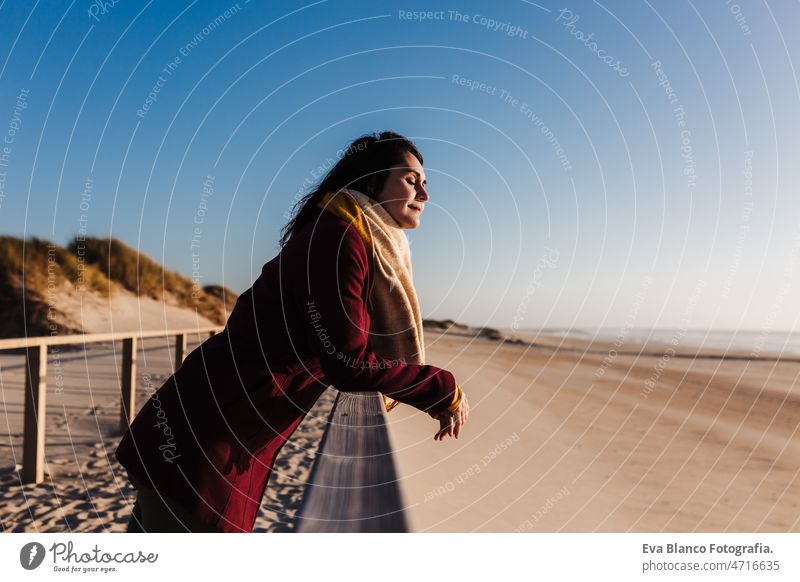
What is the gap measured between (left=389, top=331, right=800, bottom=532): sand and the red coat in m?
0.31

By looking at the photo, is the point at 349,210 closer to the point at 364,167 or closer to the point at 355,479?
the point at 364,167

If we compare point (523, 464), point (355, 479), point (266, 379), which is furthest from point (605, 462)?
point (266, 379)

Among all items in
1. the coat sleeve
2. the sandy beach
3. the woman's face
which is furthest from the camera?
the sandy beach

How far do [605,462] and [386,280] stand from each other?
14.4 ft

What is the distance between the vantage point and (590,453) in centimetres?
561

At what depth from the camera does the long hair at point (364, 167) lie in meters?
1.58

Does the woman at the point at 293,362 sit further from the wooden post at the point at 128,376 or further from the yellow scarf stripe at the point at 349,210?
the wooden post at the point at 128,376

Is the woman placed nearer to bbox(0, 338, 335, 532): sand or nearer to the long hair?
the long hair

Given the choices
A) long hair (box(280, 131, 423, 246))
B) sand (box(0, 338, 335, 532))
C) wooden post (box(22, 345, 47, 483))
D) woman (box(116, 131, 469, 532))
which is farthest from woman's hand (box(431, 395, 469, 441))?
wooden post (box(22, 345, 47, 483))

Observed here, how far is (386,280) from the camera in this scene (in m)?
1.49

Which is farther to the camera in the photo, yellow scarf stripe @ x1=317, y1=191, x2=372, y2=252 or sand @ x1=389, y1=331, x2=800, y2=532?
sand @ x1=389, y1=331, x2=800, y2=532

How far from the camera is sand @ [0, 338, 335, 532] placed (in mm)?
3494
